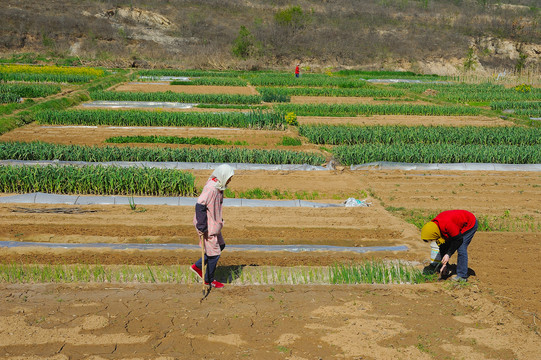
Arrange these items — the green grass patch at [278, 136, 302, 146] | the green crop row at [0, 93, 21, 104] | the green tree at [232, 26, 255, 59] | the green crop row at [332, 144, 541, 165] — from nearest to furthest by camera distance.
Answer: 1. the green crop row at [332, 144, 541, 165]
2. the green grass patch at [278, 136, 302, 146]
3. the green crop row at [0, 93, 21, 104]
4. the green tree at [232, 26, 255, 59]

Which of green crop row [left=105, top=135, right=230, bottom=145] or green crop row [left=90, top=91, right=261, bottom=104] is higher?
green crop row [left=90, top=91, right=261, bottom=104]

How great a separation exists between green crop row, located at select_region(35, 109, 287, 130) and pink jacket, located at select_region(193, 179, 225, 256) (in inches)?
474

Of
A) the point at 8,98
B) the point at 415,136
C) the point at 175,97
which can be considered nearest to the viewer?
the point at 415,136

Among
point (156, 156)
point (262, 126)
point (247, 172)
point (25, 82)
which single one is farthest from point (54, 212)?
point (25, 82)

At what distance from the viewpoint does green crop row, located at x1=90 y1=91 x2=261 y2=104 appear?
22.2 meters

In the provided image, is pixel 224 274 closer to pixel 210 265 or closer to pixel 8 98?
pixel 210 265

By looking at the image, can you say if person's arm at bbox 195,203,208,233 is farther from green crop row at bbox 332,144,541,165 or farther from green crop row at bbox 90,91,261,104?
green crop row at bbox 90,91,261,104

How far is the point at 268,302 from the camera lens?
5949 millimetres

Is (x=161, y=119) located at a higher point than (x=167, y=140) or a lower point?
higher

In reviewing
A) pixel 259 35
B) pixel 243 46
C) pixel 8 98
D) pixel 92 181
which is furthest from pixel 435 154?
pixel 259 35

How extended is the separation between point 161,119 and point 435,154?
9416 millimetres

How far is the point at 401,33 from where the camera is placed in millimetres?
56594

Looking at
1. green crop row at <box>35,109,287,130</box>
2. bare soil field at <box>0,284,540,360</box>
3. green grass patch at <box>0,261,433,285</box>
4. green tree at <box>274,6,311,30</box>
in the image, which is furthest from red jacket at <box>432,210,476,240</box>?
green tree at <box>274,6,311,30</box>

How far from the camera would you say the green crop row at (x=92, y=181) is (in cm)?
1014
